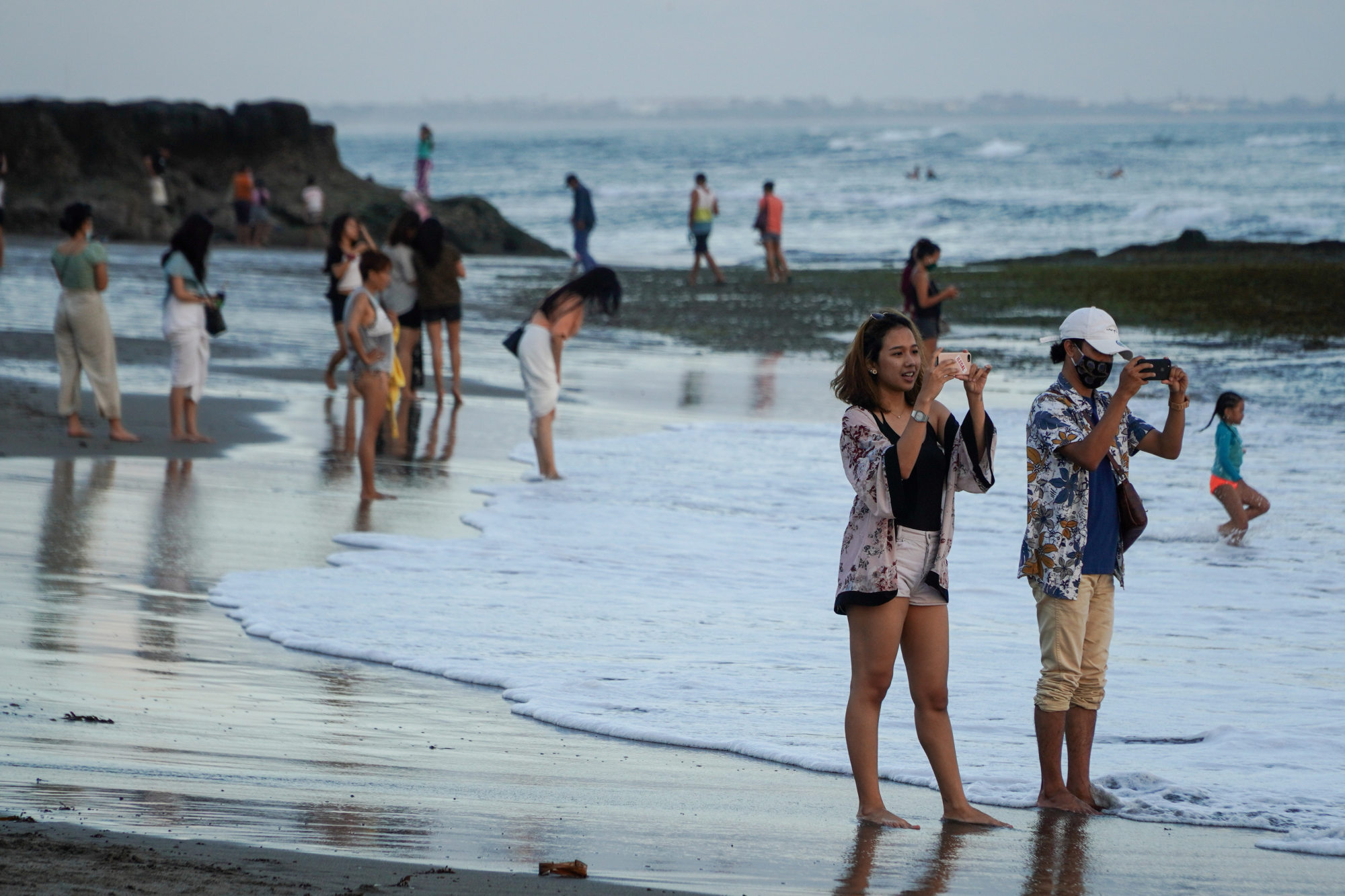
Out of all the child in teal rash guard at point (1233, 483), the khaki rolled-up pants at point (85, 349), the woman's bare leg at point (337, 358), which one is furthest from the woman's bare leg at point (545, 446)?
the child in teal rash guard at point (1233, 483)

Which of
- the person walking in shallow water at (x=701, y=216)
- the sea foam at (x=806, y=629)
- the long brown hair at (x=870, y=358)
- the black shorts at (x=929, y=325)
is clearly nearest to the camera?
the long brown hair at (x=870, y=358)

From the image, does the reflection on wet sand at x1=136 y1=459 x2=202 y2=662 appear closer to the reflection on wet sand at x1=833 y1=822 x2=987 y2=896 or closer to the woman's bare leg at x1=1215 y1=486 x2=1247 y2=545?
the reflection on wet sand at x1=833 y1=822 x2=987 y2=896

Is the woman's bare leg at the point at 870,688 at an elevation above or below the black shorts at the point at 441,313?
below

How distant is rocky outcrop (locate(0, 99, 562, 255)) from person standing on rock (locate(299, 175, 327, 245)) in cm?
35

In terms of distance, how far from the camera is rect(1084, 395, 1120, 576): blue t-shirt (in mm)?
4656

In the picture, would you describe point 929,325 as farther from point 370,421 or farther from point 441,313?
point 370,421

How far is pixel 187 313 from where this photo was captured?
447 inches

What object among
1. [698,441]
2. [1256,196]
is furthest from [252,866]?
[1256,196]

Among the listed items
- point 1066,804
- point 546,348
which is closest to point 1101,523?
point 1066,804

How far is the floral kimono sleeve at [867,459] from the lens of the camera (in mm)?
4230

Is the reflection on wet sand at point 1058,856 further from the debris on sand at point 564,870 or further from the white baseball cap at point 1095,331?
the white baseball cap at point 1095,331

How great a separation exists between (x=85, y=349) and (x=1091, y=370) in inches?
347

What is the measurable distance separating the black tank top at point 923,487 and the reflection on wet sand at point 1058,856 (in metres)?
0.97

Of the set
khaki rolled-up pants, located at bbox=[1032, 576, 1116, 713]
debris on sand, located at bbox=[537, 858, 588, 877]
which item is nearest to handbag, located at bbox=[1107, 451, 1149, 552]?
khaki rolled-up pants, located at bbox=[1032, 576, 1116, 713]
